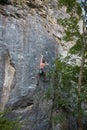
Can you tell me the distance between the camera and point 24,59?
1570cm

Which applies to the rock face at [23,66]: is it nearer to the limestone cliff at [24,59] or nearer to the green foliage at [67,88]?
the limestone cliff at [24,59]

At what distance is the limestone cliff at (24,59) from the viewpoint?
14.8m

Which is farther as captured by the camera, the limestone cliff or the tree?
the limestone cliff

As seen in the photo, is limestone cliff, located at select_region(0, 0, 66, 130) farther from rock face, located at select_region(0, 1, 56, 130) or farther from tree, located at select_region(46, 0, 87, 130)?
tree, located at select_region(46, 0, 87, 130)

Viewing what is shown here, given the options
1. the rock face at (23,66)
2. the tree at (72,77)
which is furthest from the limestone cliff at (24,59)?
the tree at (72,77)

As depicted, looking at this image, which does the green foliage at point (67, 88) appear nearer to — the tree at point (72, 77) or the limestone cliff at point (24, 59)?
the tree at point (72, 77)

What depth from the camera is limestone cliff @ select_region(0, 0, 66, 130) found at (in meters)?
14.8

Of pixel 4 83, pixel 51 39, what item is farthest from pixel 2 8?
pixel 4 83

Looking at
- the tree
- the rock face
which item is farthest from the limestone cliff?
the tree

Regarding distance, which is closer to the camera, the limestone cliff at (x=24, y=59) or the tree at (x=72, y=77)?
the tree at (x=72, y=77)

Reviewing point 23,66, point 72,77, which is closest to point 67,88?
point 72,77

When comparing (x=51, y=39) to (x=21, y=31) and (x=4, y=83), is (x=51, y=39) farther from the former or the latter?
(x=4, y=83)

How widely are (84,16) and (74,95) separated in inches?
166

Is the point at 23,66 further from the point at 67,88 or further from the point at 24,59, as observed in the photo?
the point at 67,88
